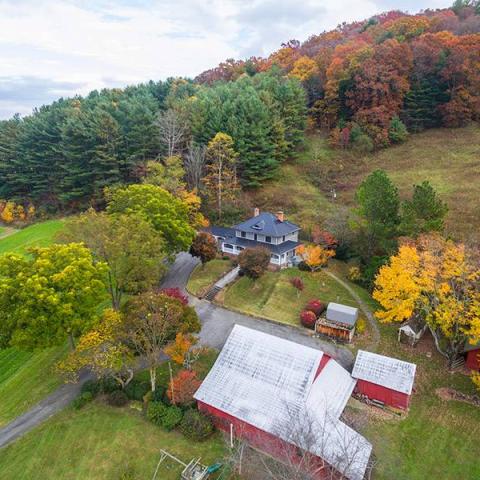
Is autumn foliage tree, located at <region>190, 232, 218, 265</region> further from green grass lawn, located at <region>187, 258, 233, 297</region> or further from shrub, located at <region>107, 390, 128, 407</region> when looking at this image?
shrub, located at <region>107, 390, 128, 407</region>

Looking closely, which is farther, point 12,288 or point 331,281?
point 331,281

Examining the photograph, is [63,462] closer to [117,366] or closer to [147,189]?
[117,366]

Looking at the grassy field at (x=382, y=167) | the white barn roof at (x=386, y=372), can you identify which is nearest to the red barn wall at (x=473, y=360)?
the white barn roof at (x=386, y=372)

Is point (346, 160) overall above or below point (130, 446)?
A: above

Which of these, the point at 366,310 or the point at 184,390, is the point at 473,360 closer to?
the point at 366,310

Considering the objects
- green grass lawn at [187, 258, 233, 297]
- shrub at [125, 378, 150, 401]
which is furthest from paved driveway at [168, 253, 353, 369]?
shrub at [125, 378, 150, 401]

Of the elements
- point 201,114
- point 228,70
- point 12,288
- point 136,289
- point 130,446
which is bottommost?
point 130,446

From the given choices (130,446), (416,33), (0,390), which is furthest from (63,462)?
(416,33)
